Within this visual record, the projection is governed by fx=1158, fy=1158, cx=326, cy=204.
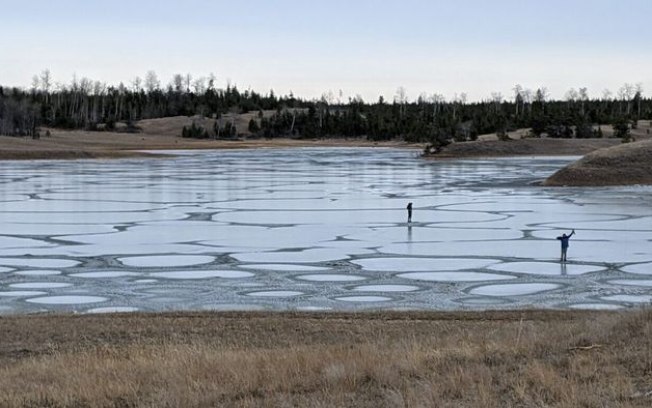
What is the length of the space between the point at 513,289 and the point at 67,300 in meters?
7.13

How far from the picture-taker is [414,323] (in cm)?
1554

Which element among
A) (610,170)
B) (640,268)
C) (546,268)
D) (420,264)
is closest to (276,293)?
(420,264)

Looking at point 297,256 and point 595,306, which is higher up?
point 595,306

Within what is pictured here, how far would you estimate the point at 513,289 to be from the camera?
18875 millimetres

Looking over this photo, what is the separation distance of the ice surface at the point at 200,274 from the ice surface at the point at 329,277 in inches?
41.9

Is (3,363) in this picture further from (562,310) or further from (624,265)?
(624,265)

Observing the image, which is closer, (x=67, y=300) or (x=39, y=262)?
(x=67, y=300)

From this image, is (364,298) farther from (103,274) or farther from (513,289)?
(103,274)

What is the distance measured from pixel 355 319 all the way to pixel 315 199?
2272 centimetres

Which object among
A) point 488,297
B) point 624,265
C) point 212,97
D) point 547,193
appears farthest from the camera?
point 212,97

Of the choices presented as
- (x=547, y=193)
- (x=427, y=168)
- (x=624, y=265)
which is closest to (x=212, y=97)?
(x=427, y=168)

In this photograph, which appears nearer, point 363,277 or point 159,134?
point 363,277

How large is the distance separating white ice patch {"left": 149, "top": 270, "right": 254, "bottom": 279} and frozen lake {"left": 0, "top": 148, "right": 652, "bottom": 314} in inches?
1.4

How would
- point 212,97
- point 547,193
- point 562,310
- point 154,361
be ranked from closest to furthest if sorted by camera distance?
point 154,361 → point 562,310 → point 547,193 → point 212,97
